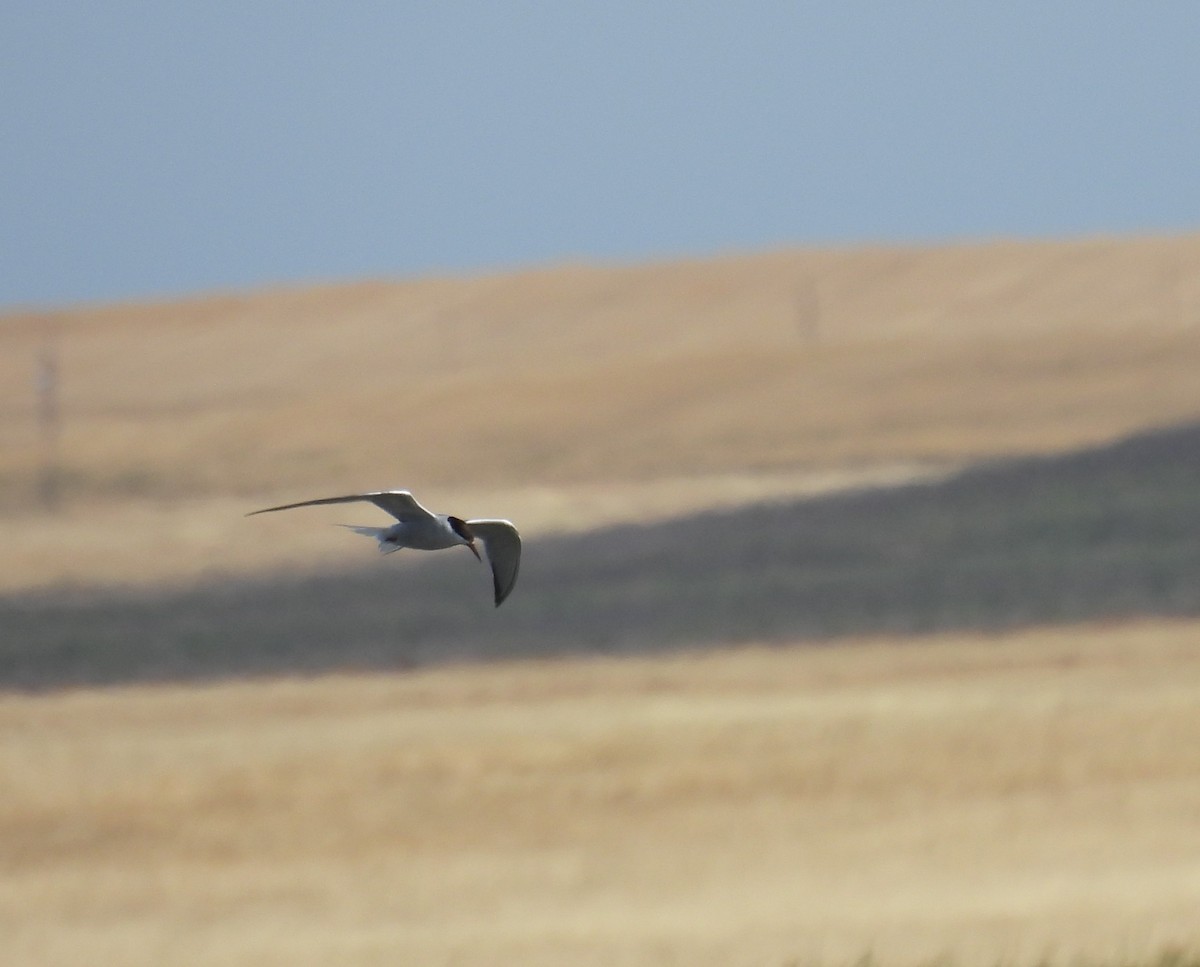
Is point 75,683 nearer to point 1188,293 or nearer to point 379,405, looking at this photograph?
point 379,405

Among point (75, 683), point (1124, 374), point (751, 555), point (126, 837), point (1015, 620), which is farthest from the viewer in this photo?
point (1124, 374)

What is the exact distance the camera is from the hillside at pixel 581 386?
4406cm

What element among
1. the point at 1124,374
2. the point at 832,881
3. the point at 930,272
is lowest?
the point at 832,881

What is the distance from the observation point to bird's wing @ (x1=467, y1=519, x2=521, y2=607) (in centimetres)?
797

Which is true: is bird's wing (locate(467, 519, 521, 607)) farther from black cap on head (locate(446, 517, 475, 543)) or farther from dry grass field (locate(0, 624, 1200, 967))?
dry grass field (locate(0, 624, 1200, 967))

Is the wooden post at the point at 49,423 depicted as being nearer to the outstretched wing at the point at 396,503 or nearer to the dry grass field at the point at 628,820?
the dry grass field at the point at 628,820

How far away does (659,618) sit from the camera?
1131 inches

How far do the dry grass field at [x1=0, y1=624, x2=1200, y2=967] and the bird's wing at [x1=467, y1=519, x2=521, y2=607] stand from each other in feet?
13.8

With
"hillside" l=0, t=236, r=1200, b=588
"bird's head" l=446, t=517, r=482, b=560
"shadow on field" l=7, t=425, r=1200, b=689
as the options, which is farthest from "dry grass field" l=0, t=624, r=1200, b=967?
"hillside" l=0, t=236, r=1200, b=588

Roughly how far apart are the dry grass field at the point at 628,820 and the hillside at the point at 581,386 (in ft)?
42.0

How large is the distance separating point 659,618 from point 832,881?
44.7 ft

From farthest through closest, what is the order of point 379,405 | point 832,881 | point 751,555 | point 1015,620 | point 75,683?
1. point 379,405
2. point 751,555
3. point 1015,620
4. point 75,683
5. point 832,881

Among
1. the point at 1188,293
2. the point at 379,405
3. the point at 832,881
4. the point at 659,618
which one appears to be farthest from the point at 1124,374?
the point at 832,881

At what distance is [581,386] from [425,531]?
4988 centimetres
